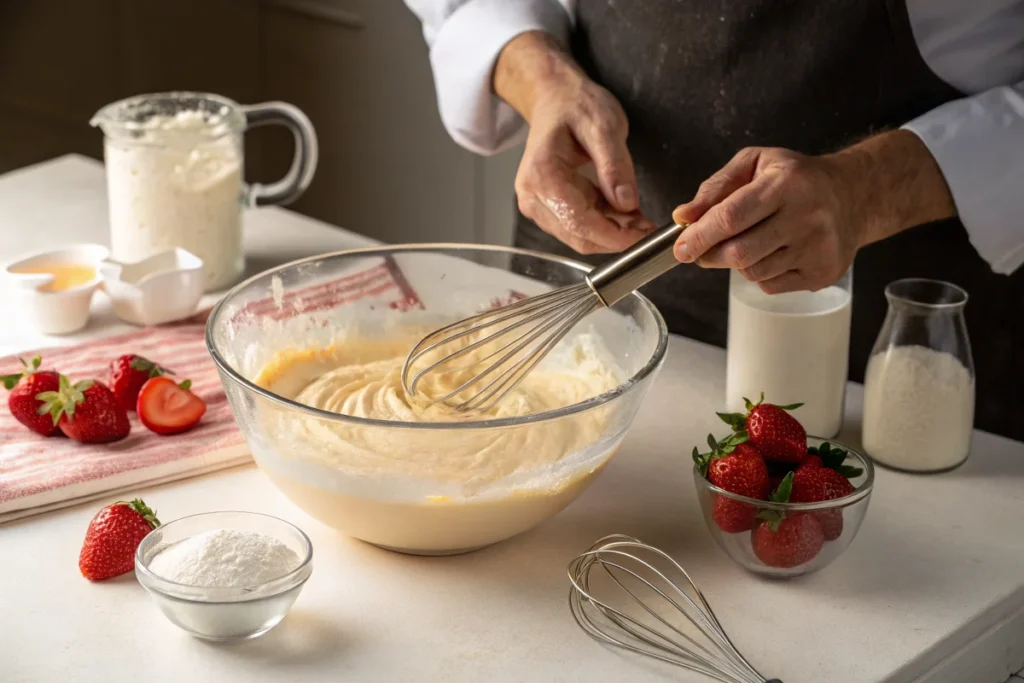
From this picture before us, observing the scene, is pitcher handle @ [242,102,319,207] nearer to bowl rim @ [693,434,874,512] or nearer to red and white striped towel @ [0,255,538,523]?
red and white striped towel @ [0,255,538,523]

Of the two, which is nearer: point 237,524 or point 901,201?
point 237,524

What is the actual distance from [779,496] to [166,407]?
2.04ft

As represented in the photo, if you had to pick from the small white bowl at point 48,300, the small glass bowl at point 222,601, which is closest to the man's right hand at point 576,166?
the small glass bowl at point 222,601

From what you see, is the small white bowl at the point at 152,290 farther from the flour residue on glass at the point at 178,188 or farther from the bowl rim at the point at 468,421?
the bowl rim at the point at 468,421

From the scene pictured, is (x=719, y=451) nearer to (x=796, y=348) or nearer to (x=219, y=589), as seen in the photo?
(x=796, y=348)

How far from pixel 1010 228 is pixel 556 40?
1.92 feet

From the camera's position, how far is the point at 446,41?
5.16ft

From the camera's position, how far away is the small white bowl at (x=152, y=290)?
1461 mm

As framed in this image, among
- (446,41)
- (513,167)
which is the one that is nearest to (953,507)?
(446,41)

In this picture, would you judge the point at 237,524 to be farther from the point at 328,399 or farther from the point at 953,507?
the point at 953,507

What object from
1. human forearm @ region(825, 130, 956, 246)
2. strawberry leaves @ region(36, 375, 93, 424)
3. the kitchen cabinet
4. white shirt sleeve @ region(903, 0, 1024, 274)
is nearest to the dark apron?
white shirt sleeve @ region(903, 0, 1024, 274)

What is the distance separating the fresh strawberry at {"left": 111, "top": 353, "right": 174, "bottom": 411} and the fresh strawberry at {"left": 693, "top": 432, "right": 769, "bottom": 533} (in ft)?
2.03

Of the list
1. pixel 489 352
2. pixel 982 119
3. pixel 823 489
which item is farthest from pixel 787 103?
pixel 823 489

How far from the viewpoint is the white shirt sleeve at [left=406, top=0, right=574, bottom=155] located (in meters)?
1.51
